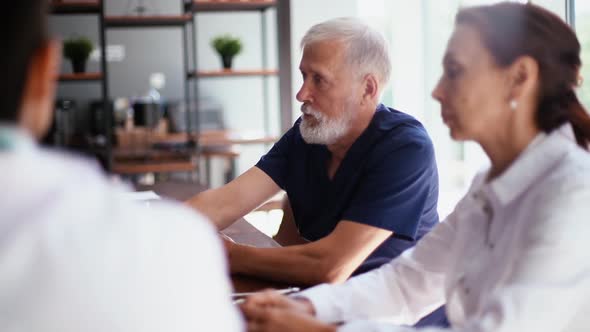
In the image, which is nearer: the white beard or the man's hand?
the man's hand

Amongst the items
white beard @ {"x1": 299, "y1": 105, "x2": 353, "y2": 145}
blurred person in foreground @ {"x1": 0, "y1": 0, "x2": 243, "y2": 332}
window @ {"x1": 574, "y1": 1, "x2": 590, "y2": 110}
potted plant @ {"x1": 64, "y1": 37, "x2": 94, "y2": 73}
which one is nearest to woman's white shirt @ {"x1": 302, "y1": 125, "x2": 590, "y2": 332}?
blurred person in foreground @ {"x1": 0, "y1": 0, "x2": 243, "y2": 332}

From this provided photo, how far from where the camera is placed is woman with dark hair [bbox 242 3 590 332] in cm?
115

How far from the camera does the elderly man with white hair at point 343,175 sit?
195 cm

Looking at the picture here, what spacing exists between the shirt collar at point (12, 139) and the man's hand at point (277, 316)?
0.71 m

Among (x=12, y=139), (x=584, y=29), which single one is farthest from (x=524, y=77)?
(x=584, y=29)

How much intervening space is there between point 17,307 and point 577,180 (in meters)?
0.83

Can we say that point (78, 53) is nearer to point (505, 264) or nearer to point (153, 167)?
point (153, 167)

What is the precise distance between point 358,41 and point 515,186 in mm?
991

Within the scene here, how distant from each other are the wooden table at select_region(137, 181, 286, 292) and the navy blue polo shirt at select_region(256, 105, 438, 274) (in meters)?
0.13

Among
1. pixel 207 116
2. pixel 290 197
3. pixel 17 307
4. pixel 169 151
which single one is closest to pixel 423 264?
pixel 290 197

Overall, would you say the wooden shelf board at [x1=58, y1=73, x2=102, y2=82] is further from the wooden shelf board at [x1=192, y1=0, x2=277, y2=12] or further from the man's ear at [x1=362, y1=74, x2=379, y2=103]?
the man's ear at [x1=362, y1=74, x2=379, y2=103]

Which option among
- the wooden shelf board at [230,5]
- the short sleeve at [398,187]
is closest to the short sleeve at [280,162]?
the short sleeve at [398,187]

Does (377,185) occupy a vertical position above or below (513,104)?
below

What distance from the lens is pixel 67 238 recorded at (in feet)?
2.26
